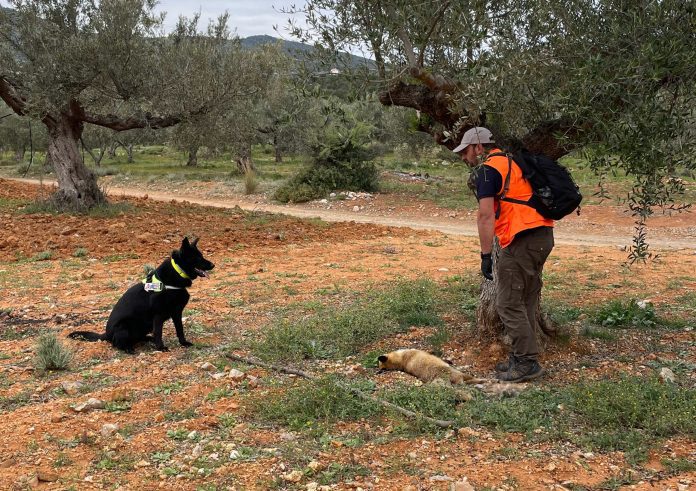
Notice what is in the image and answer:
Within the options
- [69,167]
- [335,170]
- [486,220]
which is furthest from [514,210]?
[335,170]

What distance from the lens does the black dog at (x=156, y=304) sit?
6.77 metres

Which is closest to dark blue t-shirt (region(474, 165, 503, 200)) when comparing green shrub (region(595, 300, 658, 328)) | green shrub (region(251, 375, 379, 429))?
green shrub (region(251, 375, 379, 429))

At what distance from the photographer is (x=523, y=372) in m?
5.75

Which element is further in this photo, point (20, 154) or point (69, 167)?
point (20, 154)

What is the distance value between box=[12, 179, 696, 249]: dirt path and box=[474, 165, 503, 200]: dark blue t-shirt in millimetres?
10933

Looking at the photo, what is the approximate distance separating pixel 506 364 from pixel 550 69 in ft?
8.93

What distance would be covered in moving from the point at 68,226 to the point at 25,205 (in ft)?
16.9

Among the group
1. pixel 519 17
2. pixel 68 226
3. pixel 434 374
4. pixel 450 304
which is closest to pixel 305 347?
pixel 434 374

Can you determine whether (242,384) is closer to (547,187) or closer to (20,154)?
(547,187)

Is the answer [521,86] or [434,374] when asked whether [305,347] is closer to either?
[434,374]

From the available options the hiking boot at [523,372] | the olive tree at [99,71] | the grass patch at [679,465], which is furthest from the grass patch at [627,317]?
the olive tree at [99,71]

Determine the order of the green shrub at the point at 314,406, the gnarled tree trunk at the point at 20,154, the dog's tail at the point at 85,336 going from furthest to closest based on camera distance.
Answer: the gnarled tree trunk at the point at 20,154
the dog's tail at the point at 85,336
the green shrub at the point at 314,406

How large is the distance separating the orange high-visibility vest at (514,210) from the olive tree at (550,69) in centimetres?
45

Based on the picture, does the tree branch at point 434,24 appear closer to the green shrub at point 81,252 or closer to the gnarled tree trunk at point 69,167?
the green shrub at point 81,252
